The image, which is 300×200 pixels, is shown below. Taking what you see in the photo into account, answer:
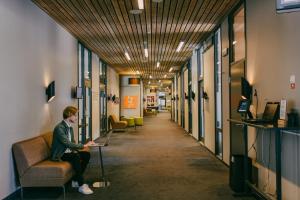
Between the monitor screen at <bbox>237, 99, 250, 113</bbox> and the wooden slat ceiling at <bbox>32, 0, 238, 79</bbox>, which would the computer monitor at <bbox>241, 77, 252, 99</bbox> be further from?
the wooden slat ceiling at <bbox>32, 0, 238, 79</bbox>

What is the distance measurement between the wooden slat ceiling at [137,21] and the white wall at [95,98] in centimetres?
125

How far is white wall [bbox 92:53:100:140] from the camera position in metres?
11.5

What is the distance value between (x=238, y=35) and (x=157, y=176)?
10.1ft

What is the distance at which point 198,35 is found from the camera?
341 inches

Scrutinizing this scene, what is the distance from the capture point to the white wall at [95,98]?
11.5 meters

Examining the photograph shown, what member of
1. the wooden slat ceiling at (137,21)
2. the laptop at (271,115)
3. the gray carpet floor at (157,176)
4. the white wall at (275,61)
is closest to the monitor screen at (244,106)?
the white wall at (275,61)

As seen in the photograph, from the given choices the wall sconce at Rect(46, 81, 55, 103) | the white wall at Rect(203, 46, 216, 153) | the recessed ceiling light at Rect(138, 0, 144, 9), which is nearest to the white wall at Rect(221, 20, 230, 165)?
the white wall at Rect(203, 46, 216, 153)

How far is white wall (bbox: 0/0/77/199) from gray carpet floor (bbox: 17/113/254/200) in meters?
0.99

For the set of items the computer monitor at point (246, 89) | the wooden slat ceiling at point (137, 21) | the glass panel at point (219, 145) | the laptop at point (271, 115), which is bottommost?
the glass panel at point (219, 145)

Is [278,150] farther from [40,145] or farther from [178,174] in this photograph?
[40,145]

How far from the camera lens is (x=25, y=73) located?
5.07 m

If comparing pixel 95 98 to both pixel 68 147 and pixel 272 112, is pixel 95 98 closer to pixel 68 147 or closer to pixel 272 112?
pixel 68 147

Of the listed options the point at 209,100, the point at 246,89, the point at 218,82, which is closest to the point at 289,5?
the point at 246,89

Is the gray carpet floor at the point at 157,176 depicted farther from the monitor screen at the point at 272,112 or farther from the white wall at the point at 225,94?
the monitor screen at the point at 272,112
